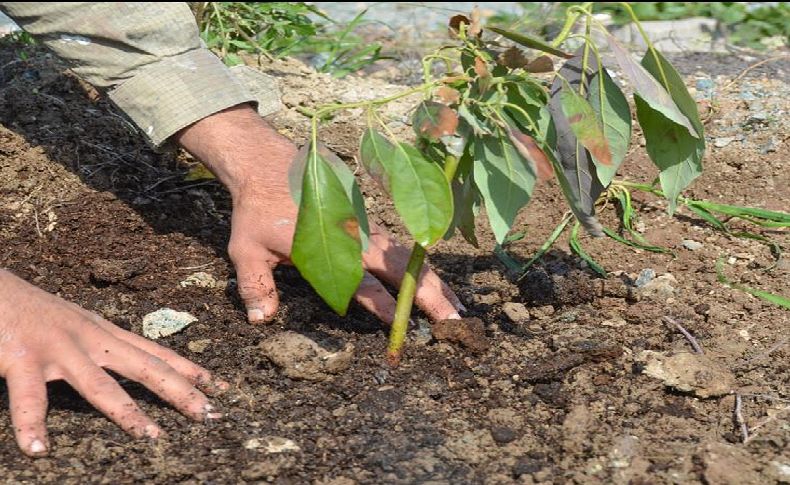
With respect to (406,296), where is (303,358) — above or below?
below

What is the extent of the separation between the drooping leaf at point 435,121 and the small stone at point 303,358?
552mm

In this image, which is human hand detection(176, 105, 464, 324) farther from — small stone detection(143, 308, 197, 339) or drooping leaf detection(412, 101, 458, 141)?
Answer: drooping leaf detection(412, 101, 458, 141)

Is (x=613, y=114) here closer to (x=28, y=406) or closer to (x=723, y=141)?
(x=28, y=406)

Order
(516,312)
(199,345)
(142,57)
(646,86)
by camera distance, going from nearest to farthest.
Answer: (646,86), (199,345), (516,312), (142,57)

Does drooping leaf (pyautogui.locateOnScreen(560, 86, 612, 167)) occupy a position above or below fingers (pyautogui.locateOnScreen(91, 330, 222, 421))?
above

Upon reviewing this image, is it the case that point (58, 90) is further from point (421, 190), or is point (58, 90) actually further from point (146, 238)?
point (421, 190)

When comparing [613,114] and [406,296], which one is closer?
[613,114]

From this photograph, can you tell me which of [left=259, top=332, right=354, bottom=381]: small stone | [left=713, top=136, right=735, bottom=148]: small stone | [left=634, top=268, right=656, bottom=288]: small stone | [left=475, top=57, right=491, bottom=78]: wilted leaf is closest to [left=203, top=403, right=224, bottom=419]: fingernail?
[left=259, top=332, right=354, bottom=381]: small stone

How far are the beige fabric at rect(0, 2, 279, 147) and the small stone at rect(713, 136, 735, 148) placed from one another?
133cm

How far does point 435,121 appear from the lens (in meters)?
1.71

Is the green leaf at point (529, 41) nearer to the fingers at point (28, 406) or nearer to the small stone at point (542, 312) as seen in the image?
the small stone at point (542, 312)

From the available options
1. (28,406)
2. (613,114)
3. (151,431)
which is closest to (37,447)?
(28,406)

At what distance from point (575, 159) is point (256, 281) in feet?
2.30

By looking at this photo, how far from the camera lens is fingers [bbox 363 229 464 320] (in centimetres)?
223
